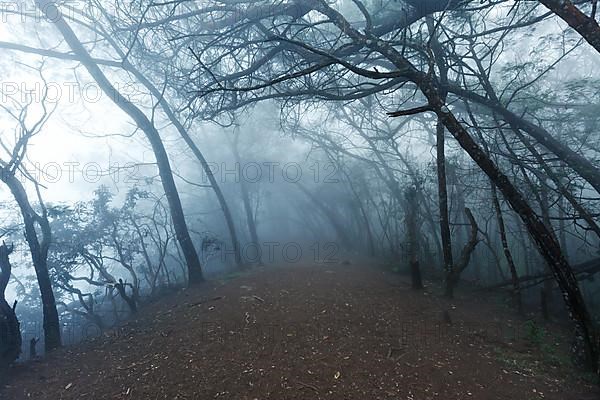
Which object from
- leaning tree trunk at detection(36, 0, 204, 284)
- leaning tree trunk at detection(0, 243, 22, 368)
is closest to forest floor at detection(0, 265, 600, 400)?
leaning tree trunk at detection(0, 243, 22, 368)

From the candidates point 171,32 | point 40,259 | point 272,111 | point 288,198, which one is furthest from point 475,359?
point 288,198

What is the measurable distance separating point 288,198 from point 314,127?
12.9 metres

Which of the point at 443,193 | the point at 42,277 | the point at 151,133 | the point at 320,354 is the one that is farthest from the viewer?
the point at 151,133

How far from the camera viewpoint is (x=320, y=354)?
404 centimetres

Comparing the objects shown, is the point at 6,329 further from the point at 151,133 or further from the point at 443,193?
the point at 443,193

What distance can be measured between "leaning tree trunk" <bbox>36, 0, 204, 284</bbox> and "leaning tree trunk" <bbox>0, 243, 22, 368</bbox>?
3.77 meters

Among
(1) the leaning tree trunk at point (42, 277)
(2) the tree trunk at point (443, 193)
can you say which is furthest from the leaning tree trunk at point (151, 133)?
(2) the tree trunk at point (443, 193)

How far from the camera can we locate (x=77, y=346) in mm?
5984

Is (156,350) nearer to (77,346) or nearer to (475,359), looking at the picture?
(77,346)

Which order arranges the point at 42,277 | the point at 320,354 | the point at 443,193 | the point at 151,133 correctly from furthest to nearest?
the point at 151,133, the point at 42,277, the point at 443,193, the point at 320,354

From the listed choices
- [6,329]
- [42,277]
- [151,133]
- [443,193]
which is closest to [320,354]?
[443,193]

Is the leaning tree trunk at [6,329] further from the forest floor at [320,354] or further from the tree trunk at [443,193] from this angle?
the tree trunk at [443,193]

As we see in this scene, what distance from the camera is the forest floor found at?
340 cm

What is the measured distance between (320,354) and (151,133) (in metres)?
8.07
